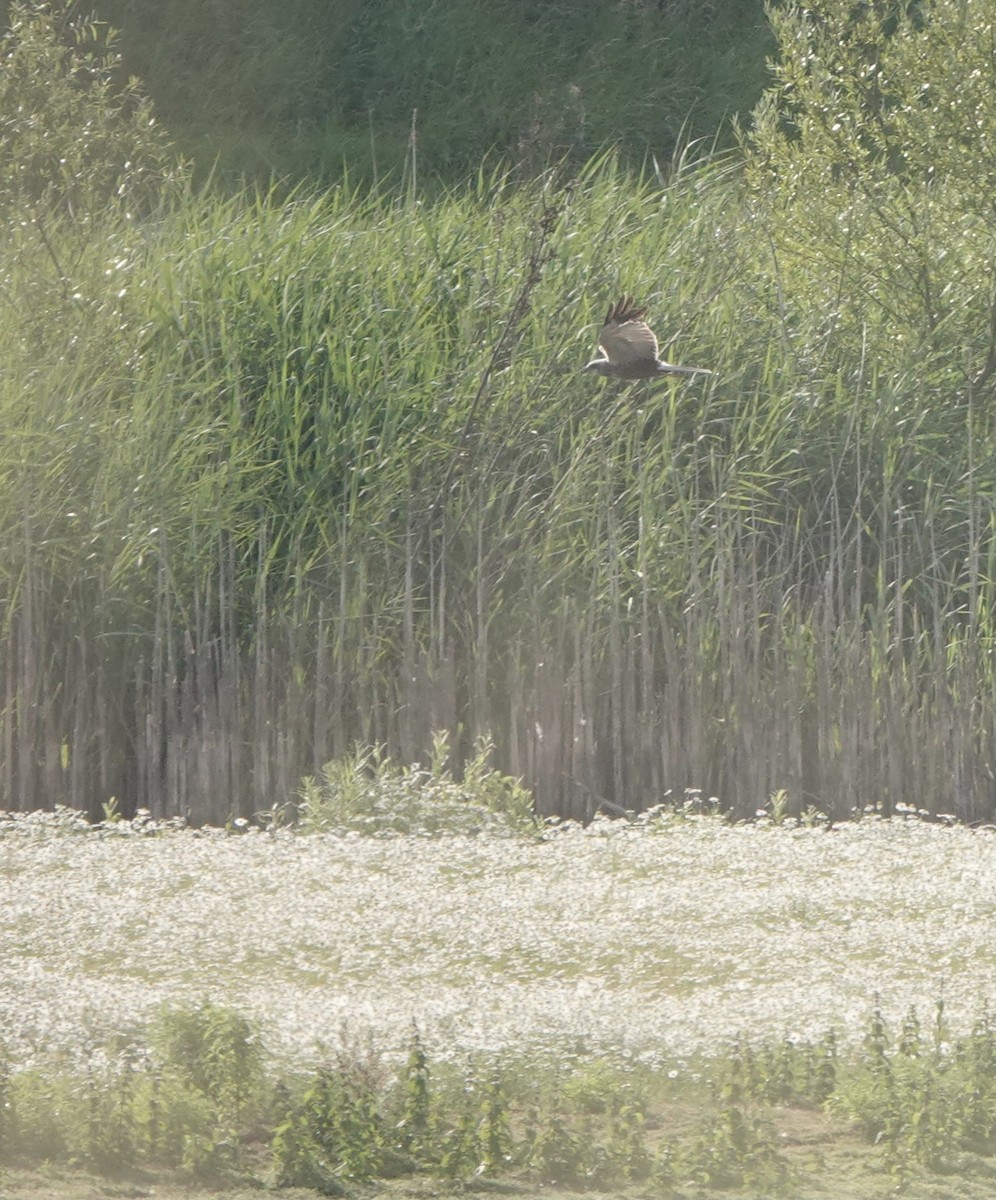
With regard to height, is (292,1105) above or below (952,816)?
below

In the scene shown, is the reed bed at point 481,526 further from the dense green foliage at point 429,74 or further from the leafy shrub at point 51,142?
the dense green foliage at point 429,74

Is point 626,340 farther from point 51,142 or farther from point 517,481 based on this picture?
point 51,142

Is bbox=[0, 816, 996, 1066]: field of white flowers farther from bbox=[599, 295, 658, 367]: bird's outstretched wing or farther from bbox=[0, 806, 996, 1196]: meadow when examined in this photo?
bbox=[599, 295, 658, 367]: bird's outstretched wing

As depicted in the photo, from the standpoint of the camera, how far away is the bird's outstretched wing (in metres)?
6.79

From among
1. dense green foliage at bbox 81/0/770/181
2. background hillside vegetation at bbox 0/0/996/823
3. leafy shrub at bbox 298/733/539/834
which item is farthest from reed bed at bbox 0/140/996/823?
dense green foliage at bbox 81/0/770/181

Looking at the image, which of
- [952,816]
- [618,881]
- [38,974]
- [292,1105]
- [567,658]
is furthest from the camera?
[567,658]

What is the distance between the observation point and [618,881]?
5.89 meters

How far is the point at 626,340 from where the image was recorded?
6.78 meters

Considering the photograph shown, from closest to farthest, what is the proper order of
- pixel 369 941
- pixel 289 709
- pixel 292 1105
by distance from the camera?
pixel 292 1105 → pixel 369 941 → pixel 289 709

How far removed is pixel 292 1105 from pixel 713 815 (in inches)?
142

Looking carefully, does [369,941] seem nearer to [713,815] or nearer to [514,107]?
[713,815]

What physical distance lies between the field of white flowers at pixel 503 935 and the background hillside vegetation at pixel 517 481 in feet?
3.65

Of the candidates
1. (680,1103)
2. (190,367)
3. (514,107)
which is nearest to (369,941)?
(680,1103)

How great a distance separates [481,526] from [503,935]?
300 cm
